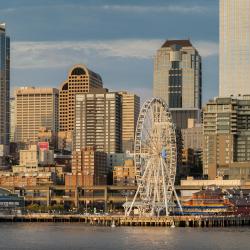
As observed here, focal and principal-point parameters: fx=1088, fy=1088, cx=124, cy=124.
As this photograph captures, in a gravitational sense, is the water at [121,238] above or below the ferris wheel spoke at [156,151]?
below

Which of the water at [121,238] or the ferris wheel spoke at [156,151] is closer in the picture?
the water at [121,238]

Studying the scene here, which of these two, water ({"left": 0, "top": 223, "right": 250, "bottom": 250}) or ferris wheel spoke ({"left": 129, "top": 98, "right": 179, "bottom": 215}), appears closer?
water ({"left": 0, "top": 223, "right": 250, "bottom": 250})

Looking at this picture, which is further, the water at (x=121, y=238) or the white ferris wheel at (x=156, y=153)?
the white ferris wheel at (x=156, y=153)

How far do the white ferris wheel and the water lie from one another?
35.4ft

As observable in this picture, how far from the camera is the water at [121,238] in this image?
450 ft

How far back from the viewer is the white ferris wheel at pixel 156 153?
180250mm

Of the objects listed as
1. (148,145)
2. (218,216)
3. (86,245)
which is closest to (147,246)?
(86,245)

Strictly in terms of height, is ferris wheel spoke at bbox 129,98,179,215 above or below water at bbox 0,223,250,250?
above

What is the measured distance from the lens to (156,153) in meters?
180

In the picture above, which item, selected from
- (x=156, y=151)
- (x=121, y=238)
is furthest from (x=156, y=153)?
(x=121, y=238)

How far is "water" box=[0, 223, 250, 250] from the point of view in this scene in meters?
137

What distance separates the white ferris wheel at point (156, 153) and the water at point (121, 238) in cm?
1078

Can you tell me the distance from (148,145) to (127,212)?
20675 mm

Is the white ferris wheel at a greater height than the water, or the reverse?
the white ferris wheel
